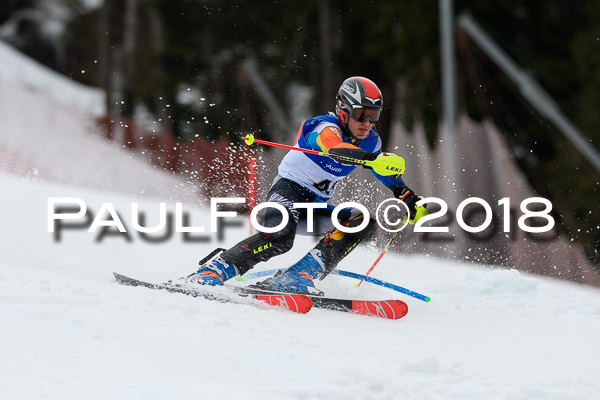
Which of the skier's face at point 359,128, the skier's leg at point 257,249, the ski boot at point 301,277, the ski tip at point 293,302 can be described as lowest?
the ski tip at point 293,302

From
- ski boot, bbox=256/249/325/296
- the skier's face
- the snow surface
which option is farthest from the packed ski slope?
the skier's face

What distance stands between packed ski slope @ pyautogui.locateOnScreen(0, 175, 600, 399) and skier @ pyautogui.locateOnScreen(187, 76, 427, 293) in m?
0.50

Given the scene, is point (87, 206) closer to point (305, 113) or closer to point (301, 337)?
point (301, 337)

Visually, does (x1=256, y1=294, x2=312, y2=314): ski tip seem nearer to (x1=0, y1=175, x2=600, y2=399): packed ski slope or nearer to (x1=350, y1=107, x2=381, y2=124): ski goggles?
(x1=0, y1=175, x2=600, y2=399): packed ski slope

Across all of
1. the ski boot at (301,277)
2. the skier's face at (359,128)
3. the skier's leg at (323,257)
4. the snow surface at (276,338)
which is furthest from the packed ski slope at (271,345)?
the skier's face at (359,128)

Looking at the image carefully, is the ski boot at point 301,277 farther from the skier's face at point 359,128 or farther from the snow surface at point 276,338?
the skier's face at point 359,128

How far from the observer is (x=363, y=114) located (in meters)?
5.48

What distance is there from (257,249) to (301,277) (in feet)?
1.14

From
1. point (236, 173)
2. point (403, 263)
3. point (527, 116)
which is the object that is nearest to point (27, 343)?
point (403, 263)

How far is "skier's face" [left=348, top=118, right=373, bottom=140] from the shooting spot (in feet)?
18.1

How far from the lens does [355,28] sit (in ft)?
78.2

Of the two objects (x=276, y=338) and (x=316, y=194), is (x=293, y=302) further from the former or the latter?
(x=316, y=194)

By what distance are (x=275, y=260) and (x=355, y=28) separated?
Answer: 1739 cm

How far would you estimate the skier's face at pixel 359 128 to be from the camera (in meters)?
5.52
